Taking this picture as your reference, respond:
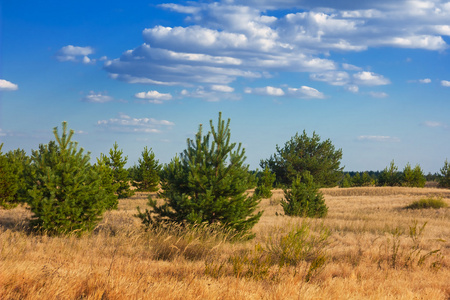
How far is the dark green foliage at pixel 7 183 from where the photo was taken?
796 inches

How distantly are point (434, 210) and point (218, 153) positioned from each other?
15.0 m

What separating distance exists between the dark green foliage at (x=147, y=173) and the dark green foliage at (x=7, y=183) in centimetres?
1736

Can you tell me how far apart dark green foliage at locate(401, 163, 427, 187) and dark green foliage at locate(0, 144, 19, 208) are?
41.6 meters

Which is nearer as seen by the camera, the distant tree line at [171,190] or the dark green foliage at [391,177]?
the distant tree line at [171,190]

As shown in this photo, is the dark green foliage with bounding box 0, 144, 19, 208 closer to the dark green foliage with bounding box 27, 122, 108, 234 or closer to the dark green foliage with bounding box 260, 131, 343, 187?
the dark green foliage with bounding box 27, 122, 108, 234

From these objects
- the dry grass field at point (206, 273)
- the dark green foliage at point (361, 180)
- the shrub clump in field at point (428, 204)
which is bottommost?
the dry grass field at point (206, 273)

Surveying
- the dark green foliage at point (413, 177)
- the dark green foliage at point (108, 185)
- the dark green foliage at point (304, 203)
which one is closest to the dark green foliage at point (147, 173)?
the dark green foliage at point (108, 185)

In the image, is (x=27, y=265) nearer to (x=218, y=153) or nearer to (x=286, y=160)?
(x=218, y=153)

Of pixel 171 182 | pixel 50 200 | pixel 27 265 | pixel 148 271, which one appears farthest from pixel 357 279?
pixel 50 200

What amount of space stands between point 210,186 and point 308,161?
3839cm

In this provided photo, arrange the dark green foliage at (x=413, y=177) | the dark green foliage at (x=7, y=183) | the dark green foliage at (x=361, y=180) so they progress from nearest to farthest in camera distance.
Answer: the dark green foliage at (x=7, y=183) < the dark green foliage at (x=413, y=177) < the dark green foliage at (x=361, y=180)

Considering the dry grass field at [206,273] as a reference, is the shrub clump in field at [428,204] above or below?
above

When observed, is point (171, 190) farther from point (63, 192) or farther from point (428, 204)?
point (428, 204)

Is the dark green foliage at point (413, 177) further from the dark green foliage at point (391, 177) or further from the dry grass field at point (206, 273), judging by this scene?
the dry grass field at point (206, 273)
